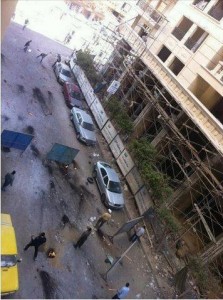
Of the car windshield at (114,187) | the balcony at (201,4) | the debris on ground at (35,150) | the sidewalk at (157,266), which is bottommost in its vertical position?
the sidewalk at (157,266)

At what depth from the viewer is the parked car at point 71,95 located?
2711cm

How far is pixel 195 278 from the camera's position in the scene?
17.0 m

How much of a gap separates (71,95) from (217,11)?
12.7 metres

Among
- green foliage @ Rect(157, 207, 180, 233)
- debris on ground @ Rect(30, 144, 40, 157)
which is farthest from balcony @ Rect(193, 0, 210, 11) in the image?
debris on ground @ Rect(30, 144, 40, 157)

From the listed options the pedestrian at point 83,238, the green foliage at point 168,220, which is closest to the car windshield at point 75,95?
the green foliage at point 168,220

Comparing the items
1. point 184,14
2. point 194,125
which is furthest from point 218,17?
point 194,125

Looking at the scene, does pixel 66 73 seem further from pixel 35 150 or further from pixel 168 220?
pixel 168 220

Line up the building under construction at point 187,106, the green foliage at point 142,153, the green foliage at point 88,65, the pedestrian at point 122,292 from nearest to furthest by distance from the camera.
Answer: the pedestrian at point 122,292 < the building under construction at point 187,106 < the green foliage at point 142,153 < the green foliage at point 88,65

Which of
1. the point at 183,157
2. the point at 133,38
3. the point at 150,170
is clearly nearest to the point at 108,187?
the point at 150,170

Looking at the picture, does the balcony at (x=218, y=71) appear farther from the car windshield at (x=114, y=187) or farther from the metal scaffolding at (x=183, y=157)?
the car windshield at (x=114, y=187)

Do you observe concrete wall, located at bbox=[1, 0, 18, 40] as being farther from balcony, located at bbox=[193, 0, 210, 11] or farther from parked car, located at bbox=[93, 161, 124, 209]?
balcony, located at bbox=[193, 0, 210, 11]

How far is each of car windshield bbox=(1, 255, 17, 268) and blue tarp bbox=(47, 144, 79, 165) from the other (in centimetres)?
761

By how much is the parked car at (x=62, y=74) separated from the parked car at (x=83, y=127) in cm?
571

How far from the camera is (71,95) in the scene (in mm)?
27672
